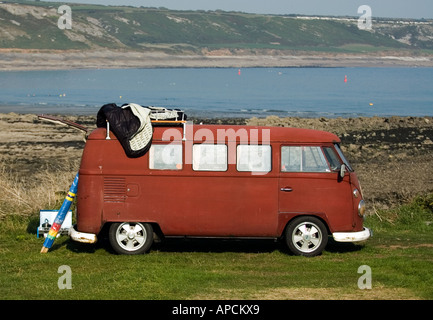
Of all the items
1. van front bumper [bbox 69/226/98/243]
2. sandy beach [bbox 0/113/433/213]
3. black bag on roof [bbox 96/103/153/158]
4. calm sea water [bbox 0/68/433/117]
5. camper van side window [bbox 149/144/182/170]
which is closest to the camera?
black bag on roof [bbox 96/103/153/158]

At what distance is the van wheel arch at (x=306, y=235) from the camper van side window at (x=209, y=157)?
1.48 meters

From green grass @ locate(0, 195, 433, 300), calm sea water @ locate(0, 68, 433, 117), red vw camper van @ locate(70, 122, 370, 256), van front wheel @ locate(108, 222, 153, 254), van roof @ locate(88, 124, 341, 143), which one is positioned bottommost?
green grass @ locate(0, 195, 433, 300)

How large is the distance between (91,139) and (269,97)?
236 ft

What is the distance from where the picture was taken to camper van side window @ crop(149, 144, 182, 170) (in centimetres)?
1467

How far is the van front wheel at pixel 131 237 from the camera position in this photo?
14797 millimetres

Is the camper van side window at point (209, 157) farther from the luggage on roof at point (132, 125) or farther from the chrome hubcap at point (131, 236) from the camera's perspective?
the chrome hubcap at point (131, 236)

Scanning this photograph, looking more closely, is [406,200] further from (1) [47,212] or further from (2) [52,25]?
(2) [52,25]

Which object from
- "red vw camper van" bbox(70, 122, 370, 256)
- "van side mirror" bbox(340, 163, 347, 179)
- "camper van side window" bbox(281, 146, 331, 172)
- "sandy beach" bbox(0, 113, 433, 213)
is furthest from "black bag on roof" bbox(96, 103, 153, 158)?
"sandy beach" bbox(0, 113, 433, 213)

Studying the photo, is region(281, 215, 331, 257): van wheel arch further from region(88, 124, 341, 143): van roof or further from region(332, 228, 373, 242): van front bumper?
region(88, 124, 341, 143): van roof

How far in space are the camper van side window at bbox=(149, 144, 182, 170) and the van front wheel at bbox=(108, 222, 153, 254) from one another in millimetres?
1023

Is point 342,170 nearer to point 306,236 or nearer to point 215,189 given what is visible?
point 306,236

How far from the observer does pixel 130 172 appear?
1463cm

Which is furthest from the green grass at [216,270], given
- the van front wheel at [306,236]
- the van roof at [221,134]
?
the van roof at [221,134]

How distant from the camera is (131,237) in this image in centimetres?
1484
